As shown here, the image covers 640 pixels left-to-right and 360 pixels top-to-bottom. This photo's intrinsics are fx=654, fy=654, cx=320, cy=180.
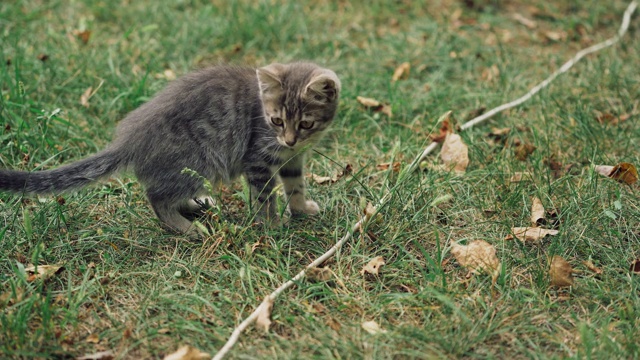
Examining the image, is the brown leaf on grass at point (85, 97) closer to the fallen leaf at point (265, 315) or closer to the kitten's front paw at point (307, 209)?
the kitten's front paw at point (307, 209)

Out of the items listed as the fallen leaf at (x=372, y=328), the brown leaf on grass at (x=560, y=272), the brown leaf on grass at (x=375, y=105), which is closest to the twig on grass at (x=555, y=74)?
the brown leaf on grass at (x=375, y=105)

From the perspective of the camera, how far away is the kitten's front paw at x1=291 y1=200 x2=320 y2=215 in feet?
13.5

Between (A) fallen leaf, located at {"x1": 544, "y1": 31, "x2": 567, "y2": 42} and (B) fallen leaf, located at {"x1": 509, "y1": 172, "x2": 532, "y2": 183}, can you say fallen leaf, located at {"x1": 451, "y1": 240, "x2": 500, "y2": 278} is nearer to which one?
(B) fallen leaf, located at {"x1": 509, "y1": 172, "x2": 532, "y2": 183}

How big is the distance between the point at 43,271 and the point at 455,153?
2715mm

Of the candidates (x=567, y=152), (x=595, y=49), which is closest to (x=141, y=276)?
(x=567, y=152)

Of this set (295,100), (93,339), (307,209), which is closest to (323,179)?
(307,209)

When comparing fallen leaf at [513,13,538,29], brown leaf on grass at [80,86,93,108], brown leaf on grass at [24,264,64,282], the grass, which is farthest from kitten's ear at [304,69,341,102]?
fallen leaf at [513,13,538,29]

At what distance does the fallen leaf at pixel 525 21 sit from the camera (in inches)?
262

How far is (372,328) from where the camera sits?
3119 millimetres

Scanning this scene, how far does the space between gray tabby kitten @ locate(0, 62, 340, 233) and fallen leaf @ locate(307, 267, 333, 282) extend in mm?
534

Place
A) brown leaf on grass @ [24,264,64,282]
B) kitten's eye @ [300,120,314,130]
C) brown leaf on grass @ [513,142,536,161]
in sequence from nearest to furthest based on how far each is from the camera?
brown leaf on grass @ [24,264,64,282] → kitten's eye @ [300,120,314,130] → brown leaf on grass @ [513,142,536,161]

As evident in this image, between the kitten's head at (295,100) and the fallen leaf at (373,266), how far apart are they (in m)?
0.87

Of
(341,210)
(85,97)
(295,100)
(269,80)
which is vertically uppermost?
(269,80)

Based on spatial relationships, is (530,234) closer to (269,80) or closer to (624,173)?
(624,173)
